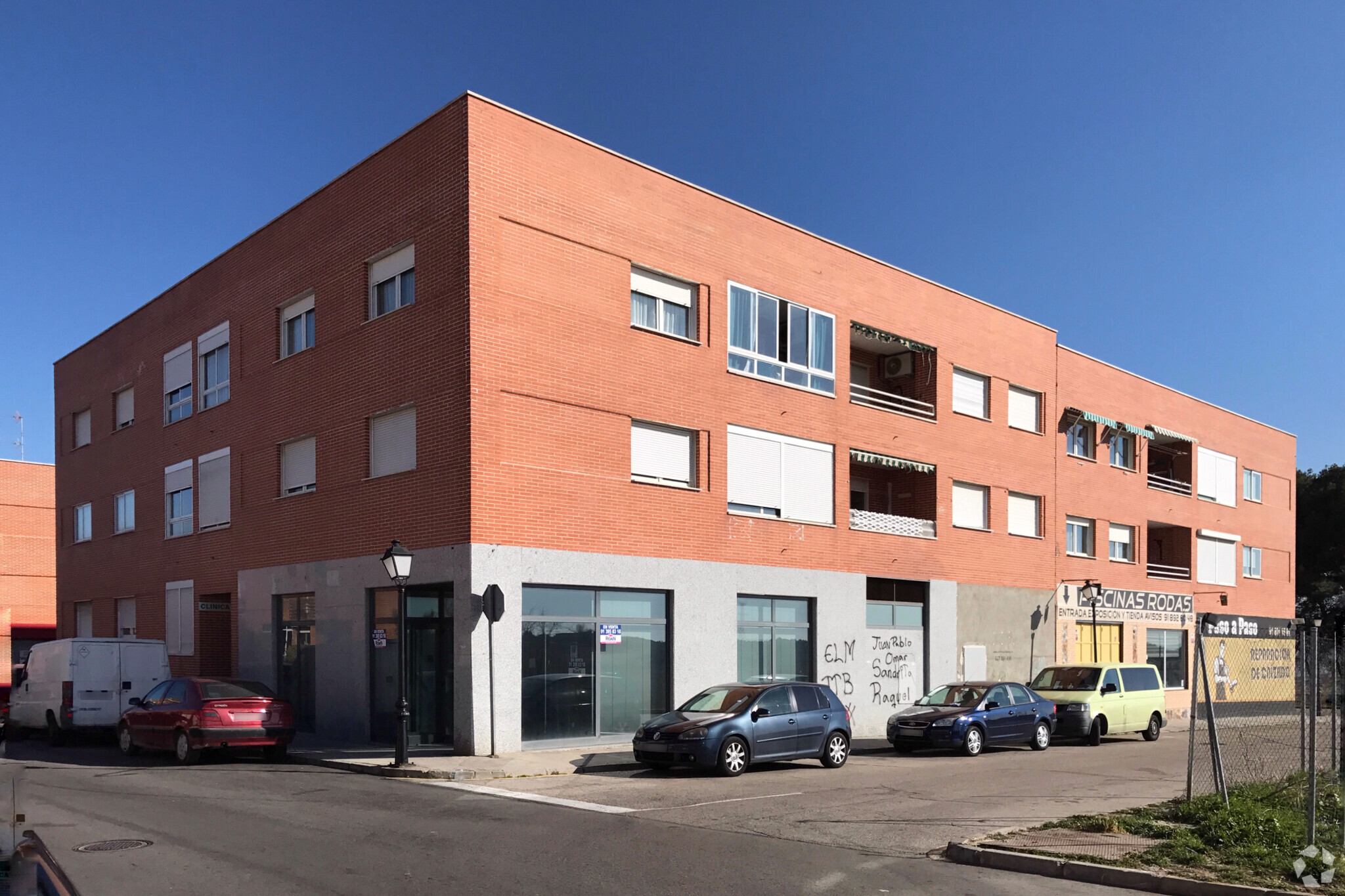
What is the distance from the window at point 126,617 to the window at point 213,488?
5.82 m

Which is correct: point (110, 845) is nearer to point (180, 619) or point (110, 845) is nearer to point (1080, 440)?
point (180, 619)

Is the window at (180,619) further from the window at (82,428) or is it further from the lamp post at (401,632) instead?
the lamp post at (401,632)

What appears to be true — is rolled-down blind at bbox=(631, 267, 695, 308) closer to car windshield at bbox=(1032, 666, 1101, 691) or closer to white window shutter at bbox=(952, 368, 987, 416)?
white window shutter at bbox=(952, 368, 987, 416)

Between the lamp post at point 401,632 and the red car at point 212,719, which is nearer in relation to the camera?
the lamp post at point 401,632

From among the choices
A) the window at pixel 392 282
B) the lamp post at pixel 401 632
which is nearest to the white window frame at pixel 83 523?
the window at pixel 392 282

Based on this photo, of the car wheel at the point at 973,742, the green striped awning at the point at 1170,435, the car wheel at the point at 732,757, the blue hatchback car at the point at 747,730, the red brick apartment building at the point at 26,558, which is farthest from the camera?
the red brick apartment building at the point at 26,558

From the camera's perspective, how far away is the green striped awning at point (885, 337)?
27.5 metres

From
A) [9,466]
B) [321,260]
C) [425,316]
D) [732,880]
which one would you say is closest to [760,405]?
[425,316]

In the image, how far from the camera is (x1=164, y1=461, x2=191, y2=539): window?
2927cm

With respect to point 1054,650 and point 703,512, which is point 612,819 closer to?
point 703,512

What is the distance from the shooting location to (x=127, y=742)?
20.4 m

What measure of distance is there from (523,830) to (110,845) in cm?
379

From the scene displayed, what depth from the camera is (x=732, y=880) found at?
887cm

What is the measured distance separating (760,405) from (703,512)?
2.97m
